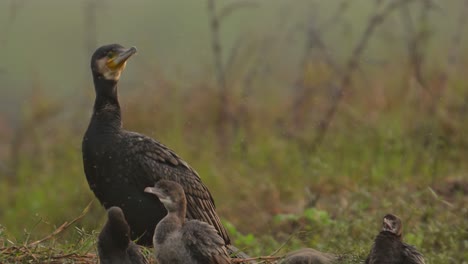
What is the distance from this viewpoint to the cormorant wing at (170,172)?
7.55 metres

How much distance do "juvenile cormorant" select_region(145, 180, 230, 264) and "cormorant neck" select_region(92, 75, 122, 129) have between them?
4.26ft

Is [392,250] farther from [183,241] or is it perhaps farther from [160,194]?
[160,194]

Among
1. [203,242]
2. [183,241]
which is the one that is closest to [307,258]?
[203,242]

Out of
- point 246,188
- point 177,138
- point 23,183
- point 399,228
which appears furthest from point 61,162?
point 399,228

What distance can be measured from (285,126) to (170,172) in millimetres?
5309

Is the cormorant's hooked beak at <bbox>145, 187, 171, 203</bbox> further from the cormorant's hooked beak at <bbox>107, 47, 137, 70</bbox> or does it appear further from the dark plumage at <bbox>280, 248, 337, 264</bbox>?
the cormorant's hooked beak at <bbox>107, 47, 137, 70</bbox>

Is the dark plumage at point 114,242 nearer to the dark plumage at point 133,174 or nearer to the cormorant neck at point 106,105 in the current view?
the dark plumage at point 133,174

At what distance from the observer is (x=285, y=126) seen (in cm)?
1284

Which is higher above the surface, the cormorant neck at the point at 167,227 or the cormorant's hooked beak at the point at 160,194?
the cormorant's hooked beak at the point at 160,194

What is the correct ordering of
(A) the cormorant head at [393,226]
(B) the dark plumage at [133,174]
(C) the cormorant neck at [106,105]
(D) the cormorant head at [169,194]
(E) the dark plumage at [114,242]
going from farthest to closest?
(C) the cormorant neck at [106,105] → (B) the dark plumage at [133,174] → (D) the cormorant head at [169,194] → (A) the cormorant head at [393,226] → (E) the dark plumage at [114,242]

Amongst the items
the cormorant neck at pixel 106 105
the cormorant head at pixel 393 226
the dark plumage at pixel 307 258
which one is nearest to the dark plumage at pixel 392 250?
the cormorant head at pixel 393 226

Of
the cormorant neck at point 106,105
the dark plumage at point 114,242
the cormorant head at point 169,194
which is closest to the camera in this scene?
the dark plumage at point 114,242

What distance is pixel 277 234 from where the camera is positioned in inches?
371

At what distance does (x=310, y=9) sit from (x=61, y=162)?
3341mm
